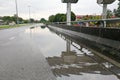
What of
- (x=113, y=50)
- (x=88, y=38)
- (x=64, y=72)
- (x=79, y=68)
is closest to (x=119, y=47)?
(x=113, y=50)

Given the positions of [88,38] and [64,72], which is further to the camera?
[88,38]

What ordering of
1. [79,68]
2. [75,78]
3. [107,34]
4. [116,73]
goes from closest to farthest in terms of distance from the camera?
1. [75,78]
2. [116,73]
3. [79,68]
4. [107,34]

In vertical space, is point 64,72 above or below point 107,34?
below

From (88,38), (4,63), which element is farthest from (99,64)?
(88,38)

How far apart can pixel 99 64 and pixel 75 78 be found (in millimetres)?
1947

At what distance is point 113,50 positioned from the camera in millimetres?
9945

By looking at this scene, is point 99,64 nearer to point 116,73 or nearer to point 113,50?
point 116,73

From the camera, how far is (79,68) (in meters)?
7.05

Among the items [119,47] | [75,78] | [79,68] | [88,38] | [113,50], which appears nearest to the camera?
[75,78]

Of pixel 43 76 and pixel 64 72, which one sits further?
→ pixel 64 72

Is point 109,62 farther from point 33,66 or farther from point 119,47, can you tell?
point 33,66

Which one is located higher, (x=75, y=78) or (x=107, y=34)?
(x=107, y=34)

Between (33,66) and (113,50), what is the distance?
12.9ft

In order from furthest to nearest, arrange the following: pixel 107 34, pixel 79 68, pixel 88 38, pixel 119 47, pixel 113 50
Answer: pixel 88 38 → pixel 107 34 → pixel 113 50 → pixel 119 47 → pixel 79 68
